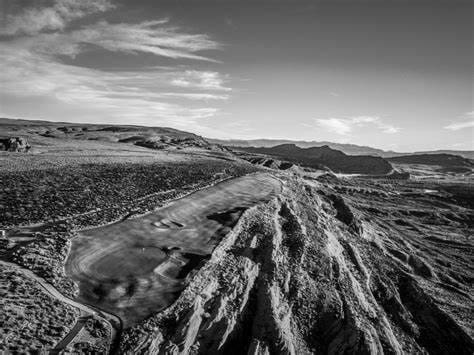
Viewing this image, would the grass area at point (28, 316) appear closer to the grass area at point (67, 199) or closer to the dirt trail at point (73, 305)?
the dirt trail at point (73, 305)

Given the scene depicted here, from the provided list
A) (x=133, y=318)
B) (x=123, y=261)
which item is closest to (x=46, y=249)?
(x=123, y=261)

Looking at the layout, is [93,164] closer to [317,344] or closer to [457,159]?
[317,344]

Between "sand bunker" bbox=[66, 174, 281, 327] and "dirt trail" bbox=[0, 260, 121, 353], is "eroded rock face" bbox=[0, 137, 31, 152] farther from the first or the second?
"dirt trail" bbox=[0, 260, 121, 353]

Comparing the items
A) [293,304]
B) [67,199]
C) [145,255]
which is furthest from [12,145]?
[293,304]

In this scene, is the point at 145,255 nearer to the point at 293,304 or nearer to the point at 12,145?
the point at 293,304

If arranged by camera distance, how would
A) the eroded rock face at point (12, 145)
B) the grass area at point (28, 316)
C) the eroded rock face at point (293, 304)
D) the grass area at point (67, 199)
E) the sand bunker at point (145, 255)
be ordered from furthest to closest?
1. the eroded rock face at point (12, 145)
2. the grass area at point (67, 199)
3. the sand bunker at point (145, 255)
4. the eroded rock face at point (293, 304)
5. the grass area at point (28, 316)

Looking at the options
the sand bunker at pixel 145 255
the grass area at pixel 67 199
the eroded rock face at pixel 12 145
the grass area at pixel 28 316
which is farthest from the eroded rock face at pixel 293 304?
the eroded rock face at pixel 12 145

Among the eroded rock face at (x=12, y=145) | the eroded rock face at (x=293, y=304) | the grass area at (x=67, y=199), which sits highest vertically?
the eroded rock face at (x=12, y=145)
